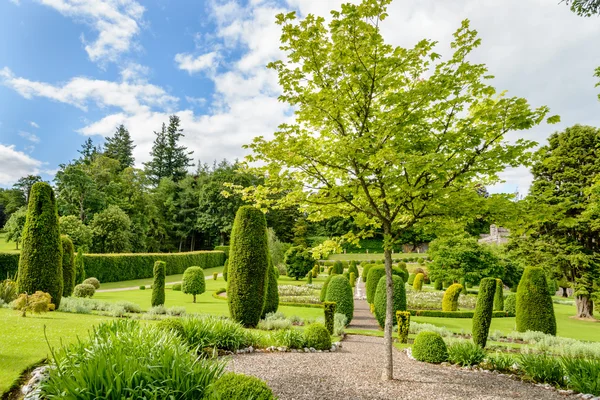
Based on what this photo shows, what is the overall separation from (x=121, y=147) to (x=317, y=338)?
56826mm

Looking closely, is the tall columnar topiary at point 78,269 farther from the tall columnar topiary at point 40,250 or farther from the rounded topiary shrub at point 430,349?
the rounded topiary shrub at point 430,349

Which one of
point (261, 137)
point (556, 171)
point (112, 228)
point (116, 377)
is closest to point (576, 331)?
point (556, 171)

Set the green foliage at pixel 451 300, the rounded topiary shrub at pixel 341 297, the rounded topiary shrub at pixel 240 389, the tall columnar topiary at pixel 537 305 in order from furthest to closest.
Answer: the green foliage at pixel 451 300, the rounded topiary shrub at pixel 341 297, the tall columnar topiary at pixel 537 305, the rounded topiary shrub at pixel 240 389

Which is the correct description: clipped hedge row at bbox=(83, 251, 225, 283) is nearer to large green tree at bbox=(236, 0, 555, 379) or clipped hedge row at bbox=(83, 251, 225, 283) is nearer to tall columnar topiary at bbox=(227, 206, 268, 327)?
tall columnar topiary at bbox=(227, 206, 268, 327)

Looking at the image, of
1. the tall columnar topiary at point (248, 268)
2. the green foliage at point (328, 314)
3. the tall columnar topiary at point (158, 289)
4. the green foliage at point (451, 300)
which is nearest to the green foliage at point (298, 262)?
the green foliage at point (451, 300)

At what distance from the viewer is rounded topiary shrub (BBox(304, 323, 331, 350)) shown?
7.95 m

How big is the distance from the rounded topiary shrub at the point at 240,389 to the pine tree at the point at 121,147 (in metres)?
56.7

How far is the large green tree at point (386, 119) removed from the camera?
5.27 meters

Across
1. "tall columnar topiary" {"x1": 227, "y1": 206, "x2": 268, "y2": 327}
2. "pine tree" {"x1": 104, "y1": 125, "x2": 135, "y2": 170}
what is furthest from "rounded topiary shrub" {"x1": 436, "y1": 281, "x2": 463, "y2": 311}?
"pine tree" {"x1": 104, "y1": 125, "x2": 135, "y2": 170}

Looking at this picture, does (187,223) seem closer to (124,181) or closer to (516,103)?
(124,181)

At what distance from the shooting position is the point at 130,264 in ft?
93.5

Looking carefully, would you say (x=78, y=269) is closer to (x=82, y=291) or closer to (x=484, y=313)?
(x=82, y=291)

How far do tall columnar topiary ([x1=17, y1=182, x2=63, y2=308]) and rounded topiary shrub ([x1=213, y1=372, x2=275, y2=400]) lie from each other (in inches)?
433

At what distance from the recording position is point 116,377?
125 inches
